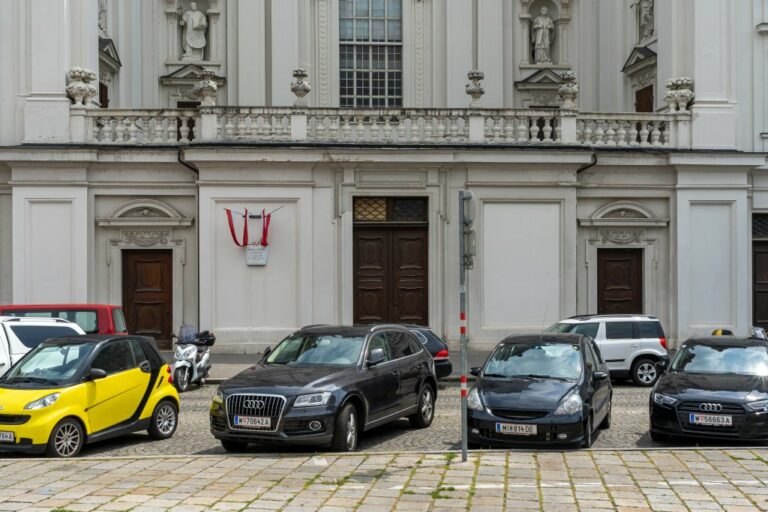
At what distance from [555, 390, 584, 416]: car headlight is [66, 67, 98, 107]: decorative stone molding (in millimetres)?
17410

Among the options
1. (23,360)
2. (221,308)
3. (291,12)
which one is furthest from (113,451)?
(291,12)

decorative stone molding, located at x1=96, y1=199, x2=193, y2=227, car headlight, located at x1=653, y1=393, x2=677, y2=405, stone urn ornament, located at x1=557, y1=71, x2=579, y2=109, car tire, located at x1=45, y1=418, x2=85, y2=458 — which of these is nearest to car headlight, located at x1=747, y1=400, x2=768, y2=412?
car headlight, located at x1=653, y1=393, x2=677, y2=405

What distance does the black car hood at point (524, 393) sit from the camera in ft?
40.6

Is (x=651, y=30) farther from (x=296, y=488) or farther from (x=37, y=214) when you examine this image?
(x=296, y=488)

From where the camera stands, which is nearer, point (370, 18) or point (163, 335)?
point (163, 335)

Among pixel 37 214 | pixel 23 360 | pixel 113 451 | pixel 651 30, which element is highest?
pixel 651 30

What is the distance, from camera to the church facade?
24766 millimetres

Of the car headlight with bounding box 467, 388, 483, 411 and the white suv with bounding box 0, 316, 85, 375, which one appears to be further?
the white suv with bounding box 0, 316, 85, 375

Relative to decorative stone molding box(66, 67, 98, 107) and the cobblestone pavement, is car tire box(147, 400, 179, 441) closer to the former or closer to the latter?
the cobblestone pavement

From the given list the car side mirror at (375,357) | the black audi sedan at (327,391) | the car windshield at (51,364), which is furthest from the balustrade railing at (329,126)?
the car windshield at (51,364)

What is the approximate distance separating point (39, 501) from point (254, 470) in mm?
2404

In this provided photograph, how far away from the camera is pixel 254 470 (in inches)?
419

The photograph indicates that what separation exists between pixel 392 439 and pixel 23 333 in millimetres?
6742

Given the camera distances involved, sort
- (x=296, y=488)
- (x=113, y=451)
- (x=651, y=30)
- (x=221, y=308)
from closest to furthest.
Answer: (x=296, y=488), (x=113, y=451), (x=221, y=308), (x=651, y=30)
